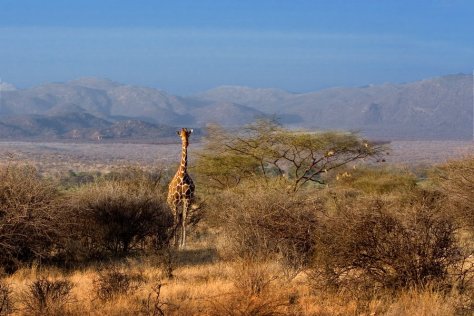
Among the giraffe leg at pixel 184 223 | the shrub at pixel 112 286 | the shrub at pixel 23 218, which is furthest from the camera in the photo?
the giraffe leg at pixel 184 223

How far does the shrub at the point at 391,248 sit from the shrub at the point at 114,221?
627 centimetres

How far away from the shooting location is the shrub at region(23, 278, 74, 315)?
29.0 ft

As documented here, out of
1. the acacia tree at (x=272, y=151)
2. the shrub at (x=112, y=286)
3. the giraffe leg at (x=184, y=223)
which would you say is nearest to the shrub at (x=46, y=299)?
the shrub at (x=112, y=286)

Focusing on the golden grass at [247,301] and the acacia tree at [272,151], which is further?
the acacia tree at [272,151]

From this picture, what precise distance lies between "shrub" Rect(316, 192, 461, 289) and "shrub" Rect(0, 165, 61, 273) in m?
5.51

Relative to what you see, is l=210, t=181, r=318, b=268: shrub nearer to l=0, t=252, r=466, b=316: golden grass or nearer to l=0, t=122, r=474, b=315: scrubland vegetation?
l=0, t=122, r=474, b=315: scrubland vegetation

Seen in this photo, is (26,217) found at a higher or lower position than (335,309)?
higher

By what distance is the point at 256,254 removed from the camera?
1203 centimetres

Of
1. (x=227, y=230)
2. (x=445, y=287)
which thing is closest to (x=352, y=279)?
(x=445, y=287)

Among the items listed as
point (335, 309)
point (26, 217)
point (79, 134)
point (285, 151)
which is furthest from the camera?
point (79, 134)

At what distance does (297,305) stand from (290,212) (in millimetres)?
3242

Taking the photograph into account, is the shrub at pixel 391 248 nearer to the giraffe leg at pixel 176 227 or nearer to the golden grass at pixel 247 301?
the golden grass at pixel 247 301

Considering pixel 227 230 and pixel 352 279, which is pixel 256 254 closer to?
pixel 227 230

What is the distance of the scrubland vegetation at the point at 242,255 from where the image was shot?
31.0 feet
